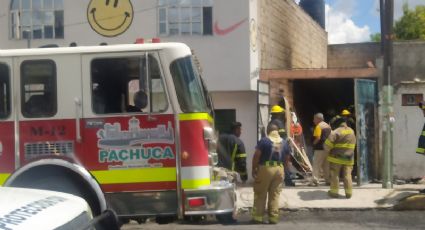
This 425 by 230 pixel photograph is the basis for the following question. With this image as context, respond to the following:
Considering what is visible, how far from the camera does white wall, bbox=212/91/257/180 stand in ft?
48.6

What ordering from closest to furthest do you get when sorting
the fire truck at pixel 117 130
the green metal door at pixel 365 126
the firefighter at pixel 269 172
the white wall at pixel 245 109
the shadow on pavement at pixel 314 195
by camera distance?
1. the fire truck at pixel 117 130
2. the firefighter at pixel 269 172
3. the shadow on pavement at pixel 314 195
4. the green metal door at pixel 365 126
5. the white wall at pixel 245 109

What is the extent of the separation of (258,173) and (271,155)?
40 cm

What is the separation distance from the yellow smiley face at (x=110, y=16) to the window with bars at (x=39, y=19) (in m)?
0.79

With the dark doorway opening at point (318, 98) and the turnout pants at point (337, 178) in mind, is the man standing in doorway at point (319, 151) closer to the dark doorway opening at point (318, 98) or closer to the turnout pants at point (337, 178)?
the turnout pants at point (337, 178)

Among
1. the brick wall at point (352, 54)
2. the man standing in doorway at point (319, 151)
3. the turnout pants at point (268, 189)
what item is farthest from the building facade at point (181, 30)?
the brick wall at point (352, 54)

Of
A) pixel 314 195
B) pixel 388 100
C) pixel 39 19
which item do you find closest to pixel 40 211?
pixel 314 195

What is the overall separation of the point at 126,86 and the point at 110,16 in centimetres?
798

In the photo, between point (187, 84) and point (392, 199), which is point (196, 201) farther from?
point (392, 199)

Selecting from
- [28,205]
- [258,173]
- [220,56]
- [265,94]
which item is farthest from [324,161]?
[28,205]

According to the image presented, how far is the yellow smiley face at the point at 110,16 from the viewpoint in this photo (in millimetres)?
14727

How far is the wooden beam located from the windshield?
794cm

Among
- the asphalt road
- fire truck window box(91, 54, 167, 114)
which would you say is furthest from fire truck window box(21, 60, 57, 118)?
the asphalt road

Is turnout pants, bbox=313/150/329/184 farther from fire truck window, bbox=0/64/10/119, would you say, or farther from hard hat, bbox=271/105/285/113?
fire truck window, bbox=0/64/10/119

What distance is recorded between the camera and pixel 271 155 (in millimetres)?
10000
